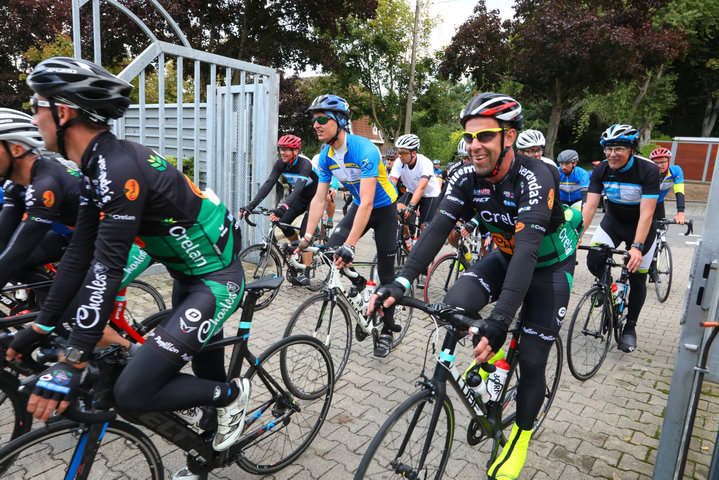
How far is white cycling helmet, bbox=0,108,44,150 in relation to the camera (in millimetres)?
3020

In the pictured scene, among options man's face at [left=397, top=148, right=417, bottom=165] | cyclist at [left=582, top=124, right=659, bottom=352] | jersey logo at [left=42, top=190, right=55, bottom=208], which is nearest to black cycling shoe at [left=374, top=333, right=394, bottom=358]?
cyclist at [left=582, top=124, right=659, bottom=352]

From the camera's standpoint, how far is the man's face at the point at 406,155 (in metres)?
7.92

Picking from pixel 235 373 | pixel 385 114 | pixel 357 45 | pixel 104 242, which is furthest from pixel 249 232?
pixel 385 114

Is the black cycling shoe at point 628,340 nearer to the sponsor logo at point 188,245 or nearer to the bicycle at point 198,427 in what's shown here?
the bicycle at point 198,427

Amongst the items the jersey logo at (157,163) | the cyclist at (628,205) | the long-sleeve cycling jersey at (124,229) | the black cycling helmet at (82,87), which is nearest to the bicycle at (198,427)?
the long-sleeve cycling jersey at (124,229)

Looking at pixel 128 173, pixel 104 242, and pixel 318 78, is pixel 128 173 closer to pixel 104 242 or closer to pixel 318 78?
pixel 104 242

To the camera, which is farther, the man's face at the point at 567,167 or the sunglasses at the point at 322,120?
the man's face at the point at 567,167

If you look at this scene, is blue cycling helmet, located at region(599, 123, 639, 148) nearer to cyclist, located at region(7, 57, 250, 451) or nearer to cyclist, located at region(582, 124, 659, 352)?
cyclist, located at region(582, 124, 659, 352)

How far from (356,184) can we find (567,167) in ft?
15.1

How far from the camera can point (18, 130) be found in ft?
10.0

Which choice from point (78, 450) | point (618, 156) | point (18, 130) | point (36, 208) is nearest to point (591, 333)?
point (618, 156)

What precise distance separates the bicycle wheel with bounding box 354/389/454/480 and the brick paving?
1.31 ft

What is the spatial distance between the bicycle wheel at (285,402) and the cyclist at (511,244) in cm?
83

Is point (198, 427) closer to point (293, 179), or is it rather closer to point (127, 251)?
point (127, 251)
